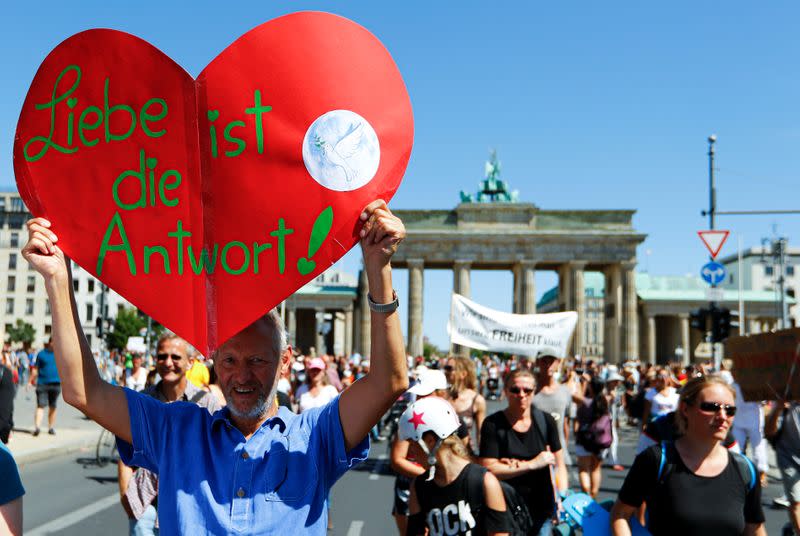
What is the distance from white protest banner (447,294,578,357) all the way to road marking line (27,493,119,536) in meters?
5.05

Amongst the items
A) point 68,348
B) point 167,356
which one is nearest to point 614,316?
point 167,356

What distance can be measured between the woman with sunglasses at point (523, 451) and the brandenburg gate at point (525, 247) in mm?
65484

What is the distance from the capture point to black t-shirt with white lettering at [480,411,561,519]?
5723 millimetres

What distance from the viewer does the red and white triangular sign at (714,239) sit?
59.4 ft

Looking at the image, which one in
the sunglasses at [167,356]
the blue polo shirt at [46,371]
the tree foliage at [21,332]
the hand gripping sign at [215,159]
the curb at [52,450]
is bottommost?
the tree foliage at [21,332]

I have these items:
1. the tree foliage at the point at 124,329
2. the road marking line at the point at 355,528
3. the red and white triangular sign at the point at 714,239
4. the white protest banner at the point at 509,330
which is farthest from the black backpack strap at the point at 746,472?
the tree foliage at the point at 124,329

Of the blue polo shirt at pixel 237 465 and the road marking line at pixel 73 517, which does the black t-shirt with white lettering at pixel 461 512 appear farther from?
the road marking line at pixel 73 517

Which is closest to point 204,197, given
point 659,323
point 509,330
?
point 509,330

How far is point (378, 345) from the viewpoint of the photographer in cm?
239

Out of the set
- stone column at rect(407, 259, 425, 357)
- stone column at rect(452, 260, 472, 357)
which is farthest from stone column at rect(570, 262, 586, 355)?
stone column at rect(407, 259, 425, 357)

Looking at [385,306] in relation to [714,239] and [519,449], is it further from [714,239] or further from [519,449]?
[714,239]

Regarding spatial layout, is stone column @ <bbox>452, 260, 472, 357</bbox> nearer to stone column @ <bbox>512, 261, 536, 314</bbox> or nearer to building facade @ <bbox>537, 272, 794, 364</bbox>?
stone column @ <bbox>512, 261, 536, 314</bbox>

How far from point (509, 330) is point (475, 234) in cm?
5902

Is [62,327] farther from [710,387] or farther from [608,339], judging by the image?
[608,339]
